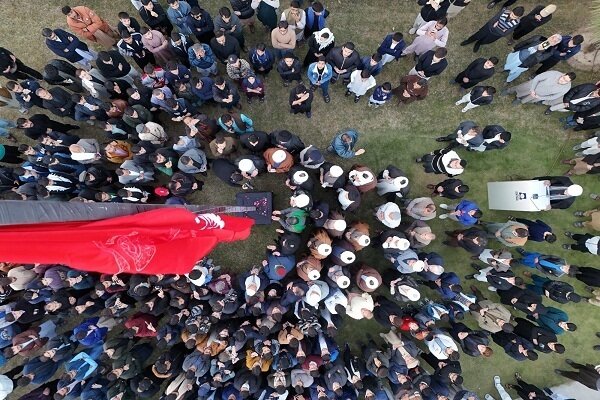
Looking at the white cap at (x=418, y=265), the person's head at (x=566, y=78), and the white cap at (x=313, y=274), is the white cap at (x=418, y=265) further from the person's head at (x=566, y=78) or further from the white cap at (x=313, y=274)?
the person's head at (x=566, y=78)

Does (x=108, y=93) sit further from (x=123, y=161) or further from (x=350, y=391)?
(x=350, y=391)

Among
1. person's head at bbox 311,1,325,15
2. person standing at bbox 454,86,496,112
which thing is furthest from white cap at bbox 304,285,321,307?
person's head at bbox 311,1,325,15

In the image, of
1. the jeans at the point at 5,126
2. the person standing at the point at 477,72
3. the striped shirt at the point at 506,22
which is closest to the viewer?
the person standing at the point at 477,72

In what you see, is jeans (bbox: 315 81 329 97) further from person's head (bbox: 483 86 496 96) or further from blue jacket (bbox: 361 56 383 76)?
person's head (bbox: 483 86 496 96)

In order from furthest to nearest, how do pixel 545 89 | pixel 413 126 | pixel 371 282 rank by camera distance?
pixel 413 126, pixel 545 89, pixel 371 282

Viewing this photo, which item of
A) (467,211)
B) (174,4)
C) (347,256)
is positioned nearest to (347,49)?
(174,4)

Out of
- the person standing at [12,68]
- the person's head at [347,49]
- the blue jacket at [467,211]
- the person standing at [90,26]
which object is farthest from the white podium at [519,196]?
the person standing at [12,68]

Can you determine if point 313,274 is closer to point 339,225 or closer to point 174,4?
point 339,225
